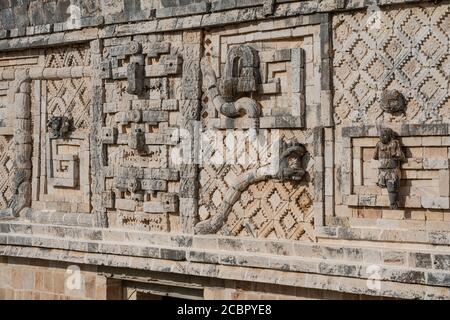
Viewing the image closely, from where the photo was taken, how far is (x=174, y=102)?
743 cm

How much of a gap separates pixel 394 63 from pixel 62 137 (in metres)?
3.66

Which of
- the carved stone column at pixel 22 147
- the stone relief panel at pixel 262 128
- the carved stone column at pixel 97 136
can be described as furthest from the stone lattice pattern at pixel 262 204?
the carved stone column at pixel 22 147

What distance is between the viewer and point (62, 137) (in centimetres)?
842

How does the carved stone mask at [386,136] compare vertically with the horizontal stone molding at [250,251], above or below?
above

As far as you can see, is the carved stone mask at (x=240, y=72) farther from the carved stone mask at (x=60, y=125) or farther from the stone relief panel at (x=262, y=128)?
the carved stone mask at (x=60, y=125)

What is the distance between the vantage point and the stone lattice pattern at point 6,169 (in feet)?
29.2

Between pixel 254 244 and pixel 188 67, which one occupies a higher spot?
pixel 188 67

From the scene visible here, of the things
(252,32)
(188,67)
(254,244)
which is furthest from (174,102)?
(254,244)

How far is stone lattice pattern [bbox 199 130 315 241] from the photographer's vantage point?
6691mm

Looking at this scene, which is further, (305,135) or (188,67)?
(188,67)

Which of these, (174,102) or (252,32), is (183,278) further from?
(252,32)

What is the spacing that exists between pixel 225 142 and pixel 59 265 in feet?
7.91

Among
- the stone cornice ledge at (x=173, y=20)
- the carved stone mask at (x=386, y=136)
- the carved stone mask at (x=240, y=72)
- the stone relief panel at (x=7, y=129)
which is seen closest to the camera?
the carved stone mask at (x=386, y=136)

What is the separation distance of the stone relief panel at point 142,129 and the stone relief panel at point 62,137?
356 mm
